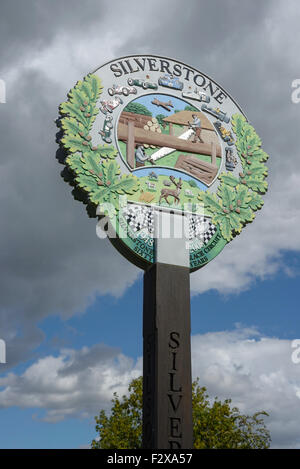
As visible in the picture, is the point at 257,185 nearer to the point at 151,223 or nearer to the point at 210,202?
the point at 210,202

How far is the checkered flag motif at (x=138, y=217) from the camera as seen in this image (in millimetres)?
10594

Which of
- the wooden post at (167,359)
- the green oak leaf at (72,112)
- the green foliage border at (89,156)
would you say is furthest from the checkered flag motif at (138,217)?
the green oak leaf at (72,112)

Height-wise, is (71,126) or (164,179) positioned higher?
(71,126)

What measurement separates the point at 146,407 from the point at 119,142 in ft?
16.9

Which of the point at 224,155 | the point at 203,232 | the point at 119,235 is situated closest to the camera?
the point at 119,235

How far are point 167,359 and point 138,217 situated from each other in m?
2.77

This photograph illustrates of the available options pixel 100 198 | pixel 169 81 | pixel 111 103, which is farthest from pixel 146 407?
pixel 169 81

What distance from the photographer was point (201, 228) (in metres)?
11.2

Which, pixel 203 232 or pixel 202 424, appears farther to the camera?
pixel 202 424

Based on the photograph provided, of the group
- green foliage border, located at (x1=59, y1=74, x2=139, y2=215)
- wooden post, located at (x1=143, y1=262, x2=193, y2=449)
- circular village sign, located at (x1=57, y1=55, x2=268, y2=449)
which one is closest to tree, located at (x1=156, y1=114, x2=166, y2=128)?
circular village sign, located at (x1=57, y1=55, x2=268, y2=449)

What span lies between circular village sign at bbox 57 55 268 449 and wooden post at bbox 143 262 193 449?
2 cm

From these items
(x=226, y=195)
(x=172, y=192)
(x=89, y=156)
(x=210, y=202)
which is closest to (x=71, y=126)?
(x=89, y=156)
